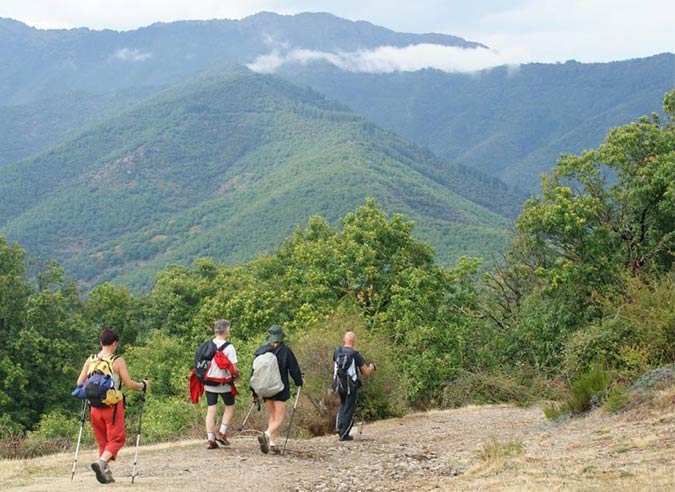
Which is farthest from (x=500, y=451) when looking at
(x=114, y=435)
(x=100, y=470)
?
(x=100, y=470)

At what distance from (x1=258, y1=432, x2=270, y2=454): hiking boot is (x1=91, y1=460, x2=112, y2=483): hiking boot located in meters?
2.46

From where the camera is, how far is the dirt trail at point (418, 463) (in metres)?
9.27

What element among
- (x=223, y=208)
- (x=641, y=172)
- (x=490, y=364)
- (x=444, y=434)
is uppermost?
(x=641, y=172)

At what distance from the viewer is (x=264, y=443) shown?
1143 centimetres

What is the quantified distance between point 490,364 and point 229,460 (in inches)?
633

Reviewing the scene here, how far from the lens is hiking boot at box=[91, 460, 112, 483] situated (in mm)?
9383

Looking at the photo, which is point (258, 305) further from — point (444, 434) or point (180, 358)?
point (444, 434)

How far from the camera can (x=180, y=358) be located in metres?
37.2

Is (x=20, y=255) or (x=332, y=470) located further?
(x=20, y=255)

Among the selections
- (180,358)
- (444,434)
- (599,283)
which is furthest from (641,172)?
(180,358)

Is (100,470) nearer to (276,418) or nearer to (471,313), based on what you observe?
(276,418)

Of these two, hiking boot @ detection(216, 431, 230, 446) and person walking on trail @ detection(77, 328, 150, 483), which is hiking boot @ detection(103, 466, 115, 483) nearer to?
person walking on trail @ detection(77, 328, 150, 483)

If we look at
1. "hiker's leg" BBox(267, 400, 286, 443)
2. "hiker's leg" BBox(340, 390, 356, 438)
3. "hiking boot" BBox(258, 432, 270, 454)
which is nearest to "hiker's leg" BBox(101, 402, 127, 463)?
"hiking boot" BBox(258, 432, 270, 454)

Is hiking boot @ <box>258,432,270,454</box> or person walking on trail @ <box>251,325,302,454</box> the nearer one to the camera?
hiking boot @ <box>258,432,270,454</box>
